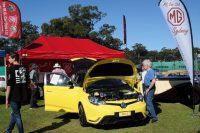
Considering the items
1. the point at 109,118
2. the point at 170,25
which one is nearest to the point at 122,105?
the point at 109,118

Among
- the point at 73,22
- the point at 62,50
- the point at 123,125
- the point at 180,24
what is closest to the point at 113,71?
the point at 123,125

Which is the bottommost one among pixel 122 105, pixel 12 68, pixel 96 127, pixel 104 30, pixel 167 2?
pixel 96 127

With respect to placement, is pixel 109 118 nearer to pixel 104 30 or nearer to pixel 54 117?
pixel 54 117

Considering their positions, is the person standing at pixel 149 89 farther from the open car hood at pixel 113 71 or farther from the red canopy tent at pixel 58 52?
the red canopy tent at pixel 58 52

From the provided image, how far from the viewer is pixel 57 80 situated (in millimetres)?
11297

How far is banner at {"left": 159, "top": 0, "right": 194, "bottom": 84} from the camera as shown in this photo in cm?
1019

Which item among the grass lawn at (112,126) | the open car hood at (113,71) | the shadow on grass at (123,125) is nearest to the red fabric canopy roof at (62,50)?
the grass lawn at (112,126)

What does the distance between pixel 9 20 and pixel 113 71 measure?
8140 millimetres

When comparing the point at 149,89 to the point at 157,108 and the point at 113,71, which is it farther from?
the point at 157,108

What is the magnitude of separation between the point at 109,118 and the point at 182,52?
2.93 metres

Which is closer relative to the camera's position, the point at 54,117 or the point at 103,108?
the point at 103,108

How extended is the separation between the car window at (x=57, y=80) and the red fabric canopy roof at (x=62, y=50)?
574cm

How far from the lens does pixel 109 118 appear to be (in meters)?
9.23

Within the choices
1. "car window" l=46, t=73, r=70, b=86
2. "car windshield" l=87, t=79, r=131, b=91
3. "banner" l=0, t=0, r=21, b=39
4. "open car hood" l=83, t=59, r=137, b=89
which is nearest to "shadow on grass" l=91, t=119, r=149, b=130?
"car windshield" l=87, t=79, r=131, b=91
